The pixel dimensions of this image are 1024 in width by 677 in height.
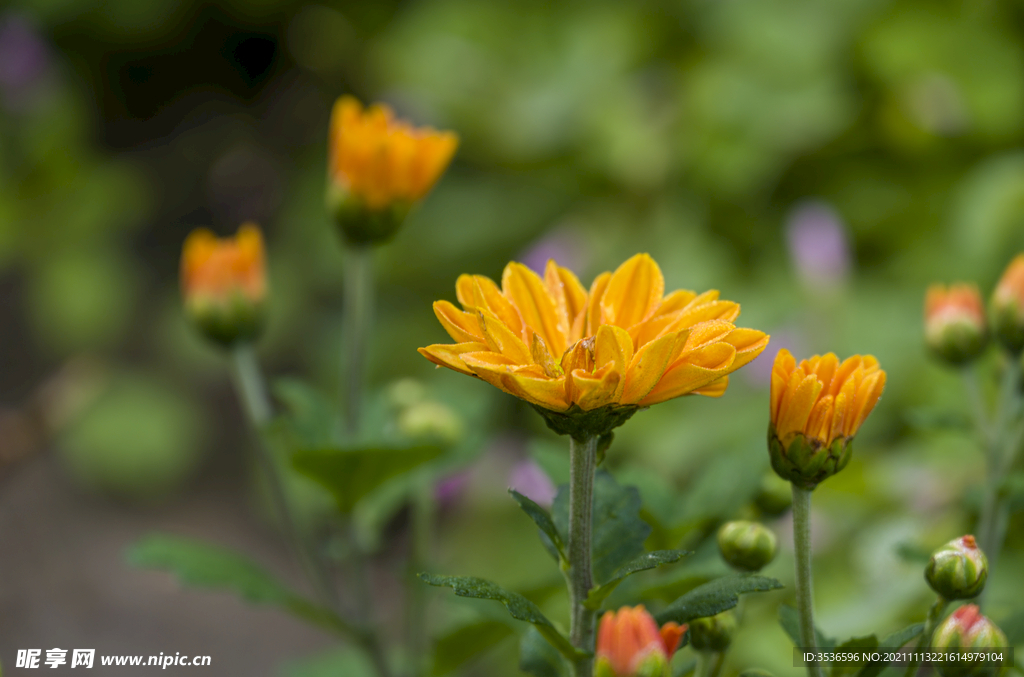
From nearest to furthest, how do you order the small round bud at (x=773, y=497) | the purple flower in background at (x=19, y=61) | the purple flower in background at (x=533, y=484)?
the small round bud at (x=773, y=497), the purple flower in background at (x=533, y=484), the purple flower in background at (x=19, y=61)

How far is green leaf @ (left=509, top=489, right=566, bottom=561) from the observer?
0.91 feet

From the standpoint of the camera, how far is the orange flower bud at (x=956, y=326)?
46cm

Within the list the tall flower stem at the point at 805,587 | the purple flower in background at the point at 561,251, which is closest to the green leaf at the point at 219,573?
the tall flower stem at the point at 805,587

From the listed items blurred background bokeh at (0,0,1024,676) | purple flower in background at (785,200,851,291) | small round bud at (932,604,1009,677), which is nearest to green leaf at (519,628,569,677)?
small round bud at (932,604,1009,677)

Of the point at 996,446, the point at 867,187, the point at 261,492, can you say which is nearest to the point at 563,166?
the point at 867,187

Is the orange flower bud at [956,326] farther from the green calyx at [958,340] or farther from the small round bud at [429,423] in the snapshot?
the small round bud at [429,423]

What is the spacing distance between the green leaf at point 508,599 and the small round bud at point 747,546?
0.10m

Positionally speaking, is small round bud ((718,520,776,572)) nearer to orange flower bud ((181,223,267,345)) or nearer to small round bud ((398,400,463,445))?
small round bud ((398,400,463,445))

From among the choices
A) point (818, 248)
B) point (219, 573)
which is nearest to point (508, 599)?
point (219, 573)

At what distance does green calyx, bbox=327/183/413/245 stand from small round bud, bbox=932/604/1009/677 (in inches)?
15.6

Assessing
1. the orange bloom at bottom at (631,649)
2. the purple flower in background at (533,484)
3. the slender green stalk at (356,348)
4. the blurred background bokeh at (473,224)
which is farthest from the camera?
the blurred background bokeh at (473,224)

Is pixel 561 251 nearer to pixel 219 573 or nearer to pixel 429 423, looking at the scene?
pixel 429 423

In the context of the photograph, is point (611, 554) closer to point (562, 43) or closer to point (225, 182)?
point (562, 43)

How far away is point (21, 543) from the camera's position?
1.55 metres
